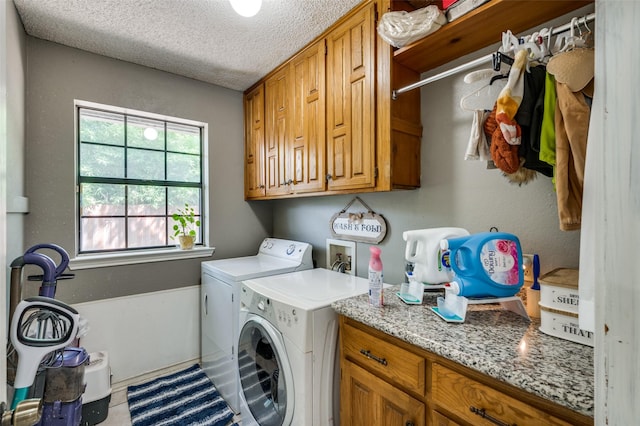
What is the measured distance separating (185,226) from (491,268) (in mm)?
2335

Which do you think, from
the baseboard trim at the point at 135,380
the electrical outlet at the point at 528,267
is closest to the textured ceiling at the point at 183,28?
the electrical outlet at the point at 528,267

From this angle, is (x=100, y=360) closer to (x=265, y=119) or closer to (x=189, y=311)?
(x=189, y=311)

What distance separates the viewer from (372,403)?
1.18 meters

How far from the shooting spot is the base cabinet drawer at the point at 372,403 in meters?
1.03

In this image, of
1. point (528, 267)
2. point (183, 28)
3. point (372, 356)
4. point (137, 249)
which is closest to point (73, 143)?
point (137, 249)

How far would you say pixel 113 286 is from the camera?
2201mm

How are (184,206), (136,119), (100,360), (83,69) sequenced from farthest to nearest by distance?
(184,206) → (136,119) → (83,69) → (100,360)

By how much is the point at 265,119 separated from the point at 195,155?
0.76m

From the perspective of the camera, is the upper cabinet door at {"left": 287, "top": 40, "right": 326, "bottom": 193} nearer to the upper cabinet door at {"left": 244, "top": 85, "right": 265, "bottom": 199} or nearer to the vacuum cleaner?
the upper cabinet door at {"left": 244, "top": 85, "right": 265, "bottom": 199}

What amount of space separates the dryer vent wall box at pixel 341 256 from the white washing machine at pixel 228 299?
17cm

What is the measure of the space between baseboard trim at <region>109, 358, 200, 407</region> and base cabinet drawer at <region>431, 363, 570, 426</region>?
2.25m

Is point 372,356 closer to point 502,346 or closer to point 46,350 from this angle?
point 502,346

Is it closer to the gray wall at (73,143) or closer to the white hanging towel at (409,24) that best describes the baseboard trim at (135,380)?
the gray wall at (73,143)

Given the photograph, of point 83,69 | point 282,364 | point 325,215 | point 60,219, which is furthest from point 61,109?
point 282,364
